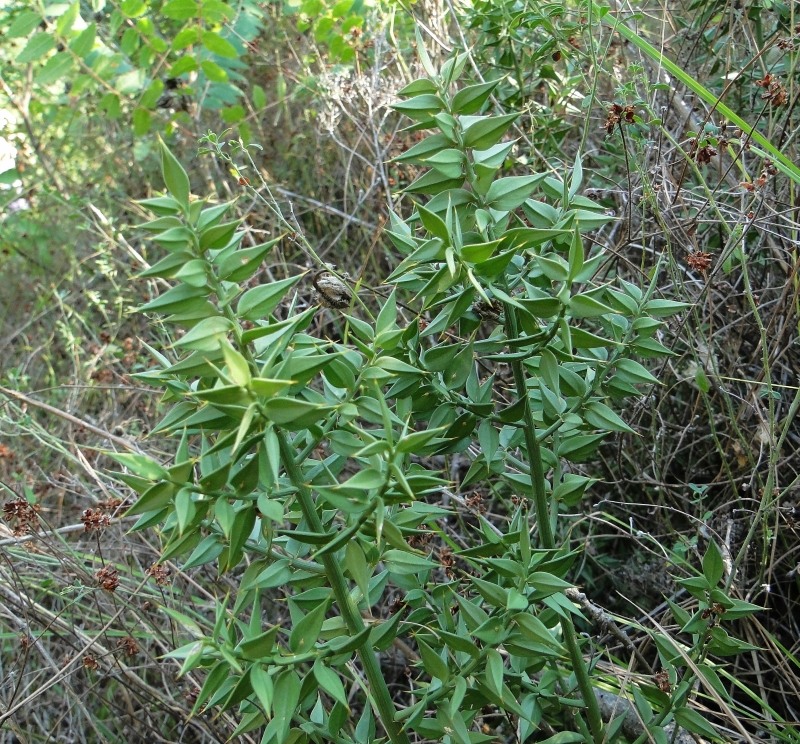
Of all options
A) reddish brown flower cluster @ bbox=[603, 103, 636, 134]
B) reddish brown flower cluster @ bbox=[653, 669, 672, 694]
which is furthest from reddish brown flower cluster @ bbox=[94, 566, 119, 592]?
reddish brown flower cluster @ bbox=[603, 103, 636, 134]

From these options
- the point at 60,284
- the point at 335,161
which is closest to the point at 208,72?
the point at 335,161

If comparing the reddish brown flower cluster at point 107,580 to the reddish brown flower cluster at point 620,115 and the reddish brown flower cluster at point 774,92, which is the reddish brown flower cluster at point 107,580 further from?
the reddish brown flower cluster at point 774,92

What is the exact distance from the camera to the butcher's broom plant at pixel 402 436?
983mm

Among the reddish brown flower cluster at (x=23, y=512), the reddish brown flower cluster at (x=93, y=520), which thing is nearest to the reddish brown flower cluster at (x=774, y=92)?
the reddish brown flower cluster at (x=93, y=520)

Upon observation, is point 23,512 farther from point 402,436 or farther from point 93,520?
point 402,436

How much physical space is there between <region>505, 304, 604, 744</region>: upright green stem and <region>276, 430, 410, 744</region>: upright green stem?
284mm

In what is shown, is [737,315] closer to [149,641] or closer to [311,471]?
[311,471]

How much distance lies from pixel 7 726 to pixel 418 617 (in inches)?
49.3

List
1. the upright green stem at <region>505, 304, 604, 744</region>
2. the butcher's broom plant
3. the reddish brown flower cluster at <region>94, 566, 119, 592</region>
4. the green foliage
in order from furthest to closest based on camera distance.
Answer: the green foliage, the reddish brown flower cluster at <region>94, 566, 119, 592</region>, the upright green stem at <region>505, 304, 604, 744</region>, the butcher's broom plant

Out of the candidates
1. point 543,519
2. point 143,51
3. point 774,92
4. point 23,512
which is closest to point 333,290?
point 543,519

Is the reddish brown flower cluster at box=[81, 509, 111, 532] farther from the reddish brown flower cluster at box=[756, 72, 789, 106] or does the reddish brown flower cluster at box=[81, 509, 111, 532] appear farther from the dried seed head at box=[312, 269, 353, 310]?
the reddish brown flower cluster at box=[756, 72, 789, 106]

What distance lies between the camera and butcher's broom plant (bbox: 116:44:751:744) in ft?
3.22

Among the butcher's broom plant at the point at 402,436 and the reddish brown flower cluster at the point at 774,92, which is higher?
the butcher's broom plant at the point at 402,436

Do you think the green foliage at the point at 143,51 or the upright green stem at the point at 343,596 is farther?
the green foliage at the point at 143,51
